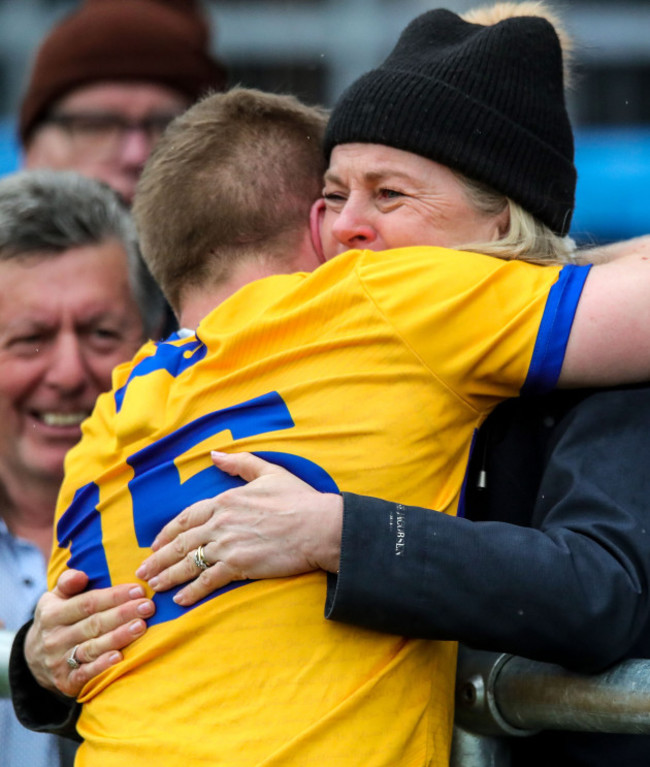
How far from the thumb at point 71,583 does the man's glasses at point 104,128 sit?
258cm

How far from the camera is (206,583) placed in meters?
1.87

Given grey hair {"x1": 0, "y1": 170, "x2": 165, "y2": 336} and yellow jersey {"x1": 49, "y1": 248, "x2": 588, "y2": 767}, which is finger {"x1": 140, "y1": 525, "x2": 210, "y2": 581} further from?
grey hair {"x1": 0, "y1": 170, "x2": 165, "y2": 336}

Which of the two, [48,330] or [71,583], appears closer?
[71,583]

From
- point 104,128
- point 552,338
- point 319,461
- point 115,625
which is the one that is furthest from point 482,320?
point 104,128

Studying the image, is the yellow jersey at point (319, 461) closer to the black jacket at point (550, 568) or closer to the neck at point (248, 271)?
the black jacket at point (550, 568)

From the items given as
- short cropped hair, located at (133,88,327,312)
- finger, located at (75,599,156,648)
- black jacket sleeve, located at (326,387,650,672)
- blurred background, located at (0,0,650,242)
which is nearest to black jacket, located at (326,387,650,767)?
black jacket sleeve, located at (326,387,650,672)

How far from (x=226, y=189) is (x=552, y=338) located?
30.5 inches

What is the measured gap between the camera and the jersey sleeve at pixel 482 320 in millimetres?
1851

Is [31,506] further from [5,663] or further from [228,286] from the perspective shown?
[228,286]

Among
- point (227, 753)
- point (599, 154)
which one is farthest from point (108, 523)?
point (599, 154)

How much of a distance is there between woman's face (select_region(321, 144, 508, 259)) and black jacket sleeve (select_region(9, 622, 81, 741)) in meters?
1.01

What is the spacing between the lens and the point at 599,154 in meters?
8.12

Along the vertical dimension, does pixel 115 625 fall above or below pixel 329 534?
below

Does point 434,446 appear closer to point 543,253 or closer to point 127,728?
point 543,253
